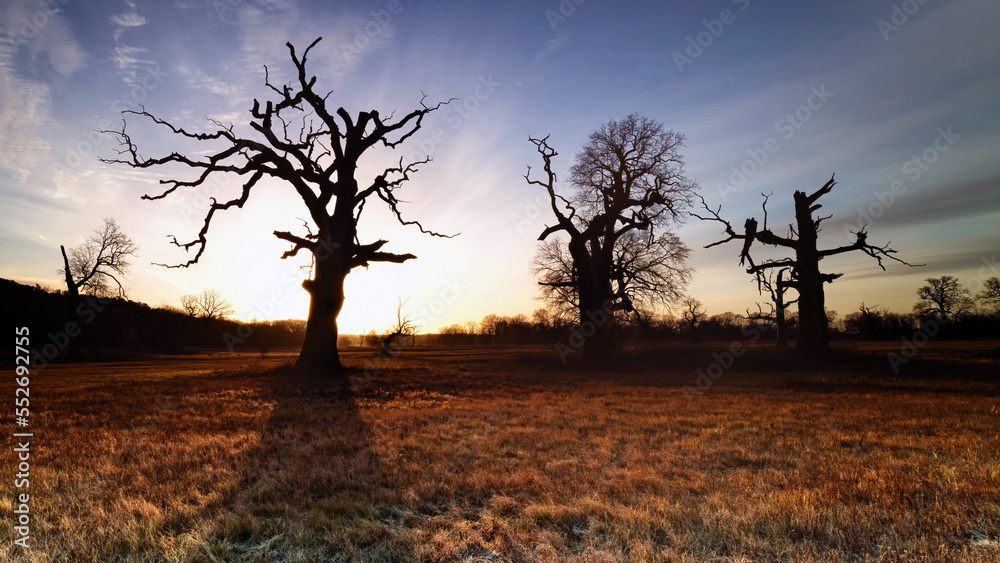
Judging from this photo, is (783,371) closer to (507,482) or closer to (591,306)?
(591,306)

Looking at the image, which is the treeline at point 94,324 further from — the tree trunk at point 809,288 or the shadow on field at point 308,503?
the tree trunk at point 809,288

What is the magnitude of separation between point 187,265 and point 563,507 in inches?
743

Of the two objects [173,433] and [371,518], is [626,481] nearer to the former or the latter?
[371,518]

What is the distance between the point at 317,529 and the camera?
390 cm

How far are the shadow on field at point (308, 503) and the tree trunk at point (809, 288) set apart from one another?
86.6 feet

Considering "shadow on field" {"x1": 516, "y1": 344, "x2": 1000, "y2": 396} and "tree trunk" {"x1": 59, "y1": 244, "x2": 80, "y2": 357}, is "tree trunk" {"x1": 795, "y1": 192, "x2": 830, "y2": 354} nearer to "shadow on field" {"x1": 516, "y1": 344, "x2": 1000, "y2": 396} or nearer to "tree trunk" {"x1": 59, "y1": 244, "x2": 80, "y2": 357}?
"shadow on field" {"x1": 516, "y1": 344, "x2": 1000, "y2": 396}

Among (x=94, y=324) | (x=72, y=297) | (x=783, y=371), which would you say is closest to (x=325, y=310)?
(x=783, y=371)

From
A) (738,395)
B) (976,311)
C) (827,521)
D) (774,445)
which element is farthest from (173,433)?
(976,311)

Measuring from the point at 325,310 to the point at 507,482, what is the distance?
1549 cm

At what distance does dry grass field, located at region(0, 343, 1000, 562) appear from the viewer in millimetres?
3564

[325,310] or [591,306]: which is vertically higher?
[591,306]

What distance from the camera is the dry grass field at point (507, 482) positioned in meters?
3.56

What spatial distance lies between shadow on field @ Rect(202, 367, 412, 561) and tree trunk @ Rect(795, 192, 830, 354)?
26.4m

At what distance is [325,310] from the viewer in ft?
61.2
